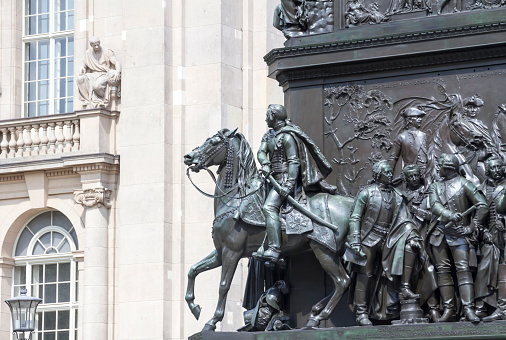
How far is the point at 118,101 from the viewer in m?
32.1

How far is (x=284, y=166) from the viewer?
19.6m

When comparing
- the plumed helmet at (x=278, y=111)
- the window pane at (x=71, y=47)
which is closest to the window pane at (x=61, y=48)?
the window pane at (x=71, y=47)

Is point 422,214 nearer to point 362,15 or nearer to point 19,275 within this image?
point 362,15

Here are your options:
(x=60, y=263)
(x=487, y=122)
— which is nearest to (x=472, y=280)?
(x=487, y=122)

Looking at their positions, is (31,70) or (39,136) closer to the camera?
(39,136)

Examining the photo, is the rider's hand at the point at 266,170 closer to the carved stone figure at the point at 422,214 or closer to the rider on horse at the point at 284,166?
the rider on horse at the point at 284,166

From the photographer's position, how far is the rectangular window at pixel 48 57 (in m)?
33.7

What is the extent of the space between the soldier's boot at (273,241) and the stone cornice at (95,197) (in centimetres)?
1256

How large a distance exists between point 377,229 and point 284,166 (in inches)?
52.3

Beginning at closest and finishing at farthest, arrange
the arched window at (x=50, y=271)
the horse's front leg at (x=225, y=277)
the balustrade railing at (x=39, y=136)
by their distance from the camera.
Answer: the horse's front leg at (x=225, y=277)
the balustrade railing at (x=39, y=136)
the arched window at (x=50, y=271)

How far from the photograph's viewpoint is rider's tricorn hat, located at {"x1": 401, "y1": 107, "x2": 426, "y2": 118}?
64.1 feet

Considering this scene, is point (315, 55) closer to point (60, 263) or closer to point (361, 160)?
point (361, 160)

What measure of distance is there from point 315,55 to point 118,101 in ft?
41.2

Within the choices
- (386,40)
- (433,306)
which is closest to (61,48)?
(386,40)
